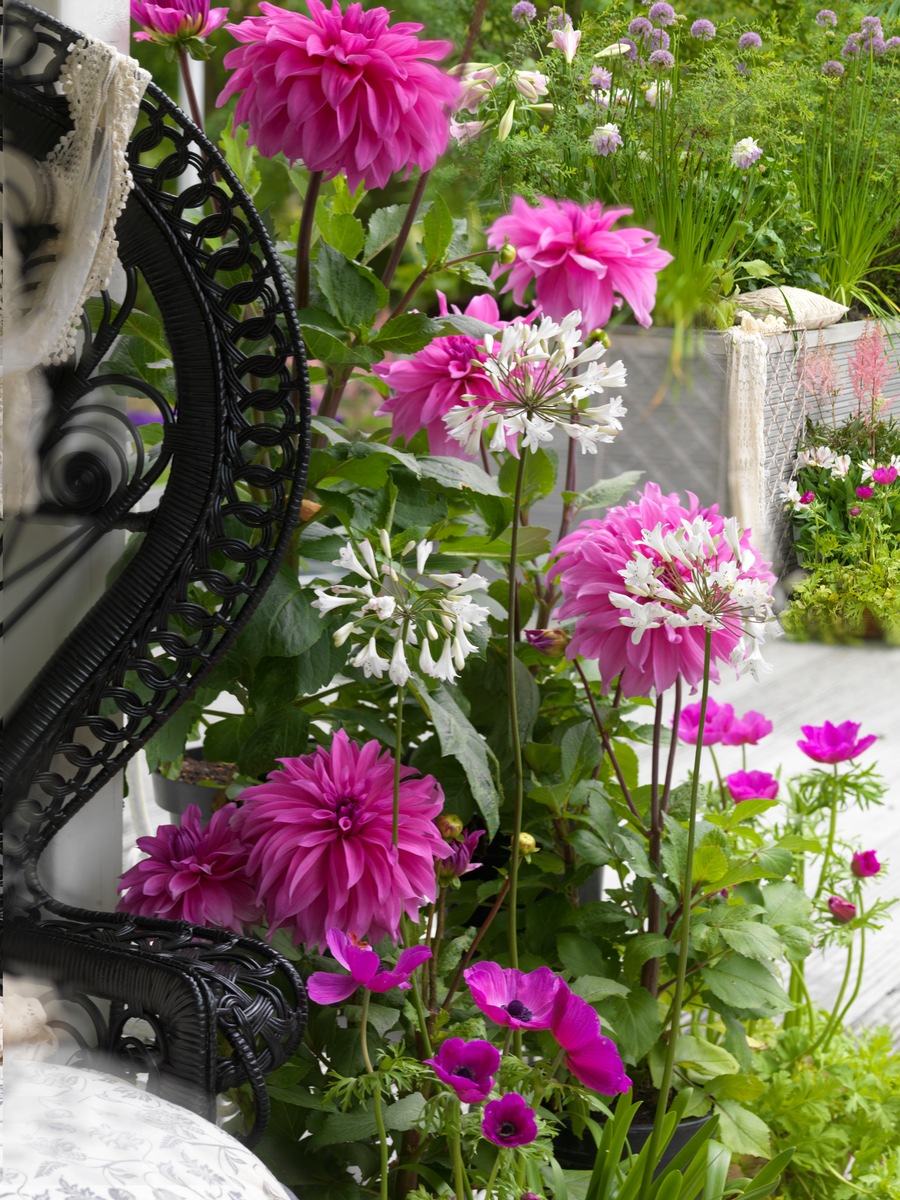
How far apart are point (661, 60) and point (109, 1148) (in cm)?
111

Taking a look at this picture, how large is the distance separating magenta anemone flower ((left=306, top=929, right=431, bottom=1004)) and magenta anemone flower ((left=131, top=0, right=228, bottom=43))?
2.57 feet

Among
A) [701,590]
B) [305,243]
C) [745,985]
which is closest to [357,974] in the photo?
[701,590]

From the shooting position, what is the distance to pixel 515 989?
2.61 feet

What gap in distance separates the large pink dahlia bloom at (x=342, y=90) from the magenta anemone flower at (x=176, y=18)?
0.25 feet

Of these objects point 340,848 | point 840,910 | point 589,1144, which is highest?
point 340,848

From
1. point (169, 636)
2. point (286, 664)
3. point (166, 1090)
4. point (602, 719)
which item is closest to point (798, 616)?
point (602, 719)

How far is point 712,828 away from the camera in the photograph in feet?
3.90

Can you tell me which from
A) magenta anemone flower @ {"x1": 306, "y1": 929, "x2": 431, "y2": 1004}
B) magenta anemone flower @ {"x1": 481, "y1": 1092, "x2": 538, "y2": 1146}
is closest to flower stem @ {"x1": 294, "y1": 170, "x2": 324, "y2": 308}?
magenta anemone flower @ {"x1": 306, "y1": 929, "x2": 431, "y2": 1004}

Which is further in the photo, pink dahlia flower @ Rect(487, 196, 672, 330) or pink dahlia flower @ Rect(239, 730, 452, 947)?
pink dahlia flower @ Rect(487, 196, 672, 330)

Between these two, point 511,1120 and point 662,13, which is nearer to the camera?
point 511,1120

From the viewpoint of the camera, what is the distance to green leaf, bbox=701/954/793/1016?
43.1 inches

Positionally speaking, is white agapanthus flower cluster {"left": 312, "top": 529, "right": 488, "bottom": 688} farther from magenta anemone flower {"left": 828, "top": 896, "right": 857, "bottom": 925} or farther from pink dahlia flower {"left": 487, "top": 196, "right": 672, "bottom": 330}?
magenta anemone flower {"left": 828, "top": 896, "right": 857, "bottom": 925}

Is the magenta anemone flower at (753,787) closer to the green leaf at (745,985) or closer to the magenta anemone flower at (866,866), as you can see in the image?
the magenta anemone flower at (866,866)

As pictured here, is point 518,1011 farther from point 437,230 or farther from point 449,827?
point 437,230
